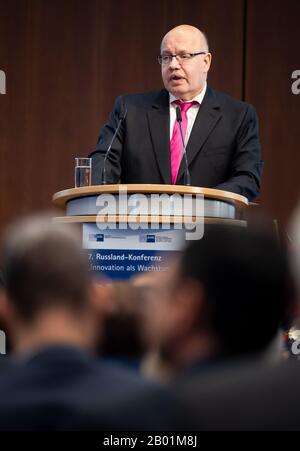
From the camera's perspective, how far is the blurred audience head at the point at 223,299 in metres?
0.90

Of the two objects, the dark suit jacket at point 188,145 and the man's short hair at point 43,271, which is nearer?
the man's short hair at point 43,271

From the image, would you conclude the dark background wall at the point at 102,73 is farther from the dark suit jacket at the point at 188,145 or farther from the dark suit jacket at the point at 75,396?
the dark suit jacket at the point at 75,396

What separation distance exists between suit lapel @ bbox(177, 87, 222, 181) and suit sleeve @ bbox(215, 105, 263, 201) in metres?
0.16

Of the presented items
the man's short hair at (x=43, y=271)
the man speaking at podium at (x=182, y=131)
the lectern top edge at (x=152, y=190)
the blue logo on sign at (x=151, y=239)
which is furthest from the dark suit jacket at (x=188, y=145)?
the man's short hair at (x=43, y=271)

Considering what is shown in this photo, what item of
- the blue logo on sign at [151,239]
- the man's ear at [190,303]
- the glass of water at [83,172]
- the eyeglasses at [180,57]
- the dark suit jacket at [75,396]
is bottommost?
the dark suit jacket at [75,396]

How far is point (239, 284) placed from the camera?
36.3 inches

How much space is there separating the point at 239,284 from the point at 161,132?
2.94 meters

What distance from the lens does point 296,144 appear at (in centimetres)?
569

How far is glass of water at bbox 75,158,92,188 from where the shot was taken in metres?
3.20

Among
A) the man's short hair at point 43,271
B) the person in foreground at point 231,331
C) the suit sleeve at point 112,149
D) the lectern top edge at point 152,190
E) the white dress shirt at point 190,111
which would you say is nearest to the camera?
the person in foreground at point 231,331

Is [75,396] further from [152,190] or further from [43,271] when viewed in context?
[152,190]

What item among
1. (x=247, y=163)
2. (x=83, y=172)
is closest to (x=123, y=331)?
(x=83, y=172)

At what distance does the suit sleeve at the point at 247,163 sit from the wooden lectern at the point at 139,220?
27.3 inches

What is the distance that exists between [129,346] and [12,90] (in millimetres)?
4655
